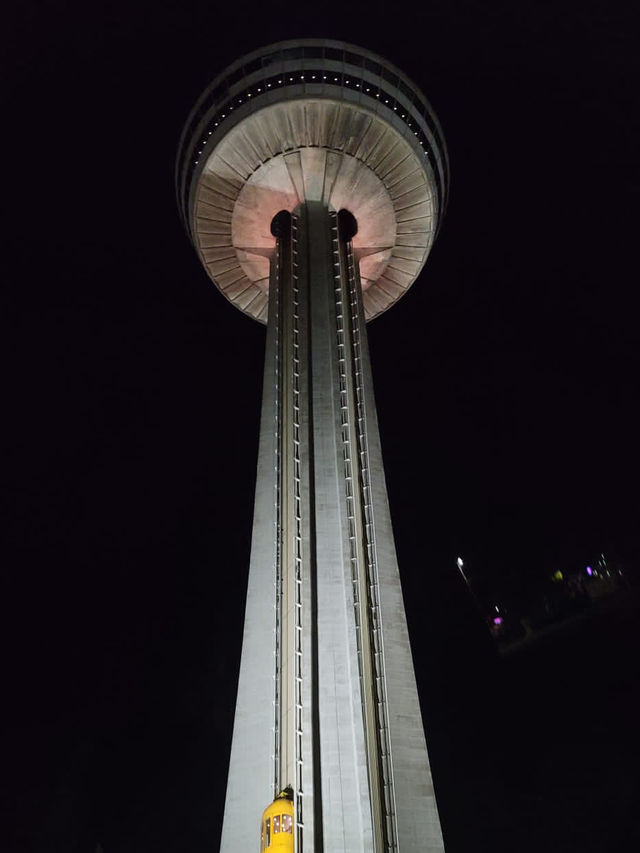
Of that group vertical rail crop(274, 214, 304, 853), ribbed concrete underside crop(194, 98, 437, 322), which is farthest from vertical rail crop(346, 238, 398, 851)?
ribbed concrete underside crop(194, 98, 437, 322)

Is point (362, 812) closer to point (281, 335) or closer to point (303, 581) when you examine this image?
point (303, 581)

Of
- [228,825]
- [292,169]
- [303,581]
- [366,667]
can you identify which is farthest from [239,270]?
[228,825]

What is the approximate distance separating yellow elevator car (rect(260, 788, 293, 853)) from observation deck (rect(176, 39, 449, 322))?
78.3 feet

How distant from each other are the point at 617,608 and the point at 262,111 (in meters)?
23.2

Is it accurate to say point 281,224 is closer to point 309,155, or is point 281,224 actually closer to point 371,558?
point 309,155

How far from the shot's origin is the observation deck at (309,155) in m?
30.2

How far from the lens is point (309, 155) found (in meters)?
31.2

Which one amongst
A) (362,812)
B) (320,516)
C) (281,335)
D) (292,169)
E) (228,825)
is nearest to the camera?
(362,812)

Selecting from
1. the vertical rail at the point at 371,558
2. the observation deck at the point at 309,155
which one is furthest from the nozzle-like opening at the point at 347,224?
the vertical rail at the point at 371,558

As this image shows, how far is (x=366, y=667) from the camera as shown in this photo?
21.8 meters

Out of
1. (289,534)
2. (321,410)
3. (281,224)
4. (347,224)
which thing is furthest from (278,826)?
(347,224)

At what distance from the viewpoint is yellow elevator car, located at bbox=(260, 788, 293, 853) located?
1805cm

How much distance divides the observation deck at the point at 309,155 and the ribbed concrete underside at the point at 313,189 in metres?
0.05

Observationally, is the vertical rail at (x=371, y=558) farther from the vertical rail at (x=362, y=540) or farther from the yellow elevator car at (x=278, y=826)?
the yellow elevator car at (x=278, y=826)
